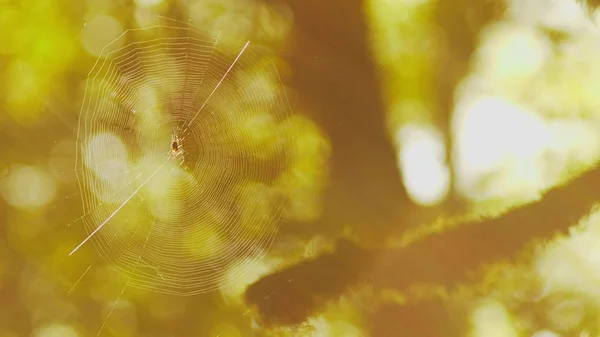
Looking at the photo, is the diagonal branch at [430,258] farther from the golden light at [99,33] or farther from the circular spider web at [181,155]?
the golden light at [99,33]

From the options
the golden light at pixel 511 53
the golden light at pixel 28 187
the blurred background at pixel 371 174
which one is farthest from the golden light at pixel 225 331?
the golden light at pixel 511 53

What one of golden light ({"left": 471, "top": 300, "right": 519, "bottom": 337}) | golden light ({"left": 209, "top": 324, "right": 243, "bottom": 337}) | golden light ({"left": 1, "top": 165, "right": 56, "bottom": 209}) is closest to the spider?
golden light ({"left": 1, "top": 165, "right": 56, "bottom": 209})

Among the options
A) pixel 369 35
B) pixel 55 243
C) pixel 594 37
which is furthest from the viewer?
pixel 55 243

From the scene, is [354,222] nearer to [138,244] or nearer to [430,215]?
[430,215]

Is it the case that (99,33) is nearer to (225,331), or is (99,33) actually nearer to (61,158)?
(61,158)

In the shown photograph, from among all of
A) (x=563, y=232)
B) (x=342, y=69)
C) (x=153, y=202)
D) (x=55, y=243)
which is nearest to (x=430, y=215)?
(x=563, y=232)

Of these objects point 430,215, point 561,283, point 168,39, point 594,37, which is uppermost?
point 168,39

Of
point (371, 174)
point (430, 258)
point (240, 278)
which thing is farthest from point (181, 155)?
point (430, 258)
